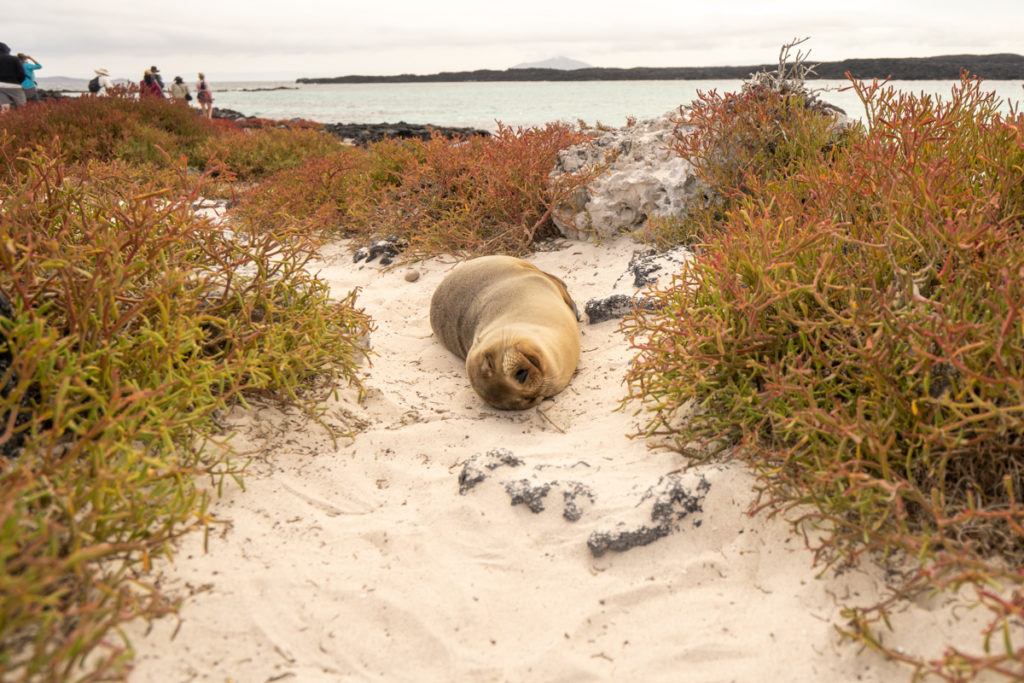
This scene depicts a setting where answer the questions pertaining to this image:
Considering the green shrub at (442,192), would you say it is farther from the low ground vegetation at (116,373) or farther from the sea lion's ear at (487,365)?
the sea lion's ear at (487,365)

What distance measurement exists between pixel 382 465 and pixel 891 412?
227 centimetres

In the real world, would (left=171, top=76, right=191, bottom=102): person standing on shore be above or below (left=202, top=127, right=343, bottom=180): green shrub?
above

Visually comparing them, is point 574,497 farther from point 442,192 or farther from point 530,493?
point 442,192

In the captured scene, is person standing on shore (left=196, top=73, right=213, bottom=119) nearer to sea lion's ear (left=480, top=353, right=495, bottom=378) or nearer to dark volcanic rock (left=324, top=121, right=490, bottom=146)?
dark volcanic rock (left=324, top=121, right=490, bottom=146)

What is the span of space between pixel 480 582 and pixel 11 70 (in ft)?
51.0

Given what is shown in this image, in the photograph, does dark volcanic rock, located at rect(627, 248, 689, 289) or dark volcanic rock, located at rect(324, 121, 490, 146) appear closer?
dark volcanic rock, located at rect(627, 248, 689, 289)

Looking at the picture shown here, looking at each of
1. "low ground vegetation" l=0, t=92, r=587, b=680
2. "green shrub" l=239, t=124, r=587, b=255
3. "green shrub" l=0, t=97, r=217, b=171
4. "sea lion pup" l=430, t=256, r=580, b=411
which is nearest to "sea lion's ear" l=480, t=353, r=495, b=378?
"sea lion pup" l=430, t=256, r=580, b=411

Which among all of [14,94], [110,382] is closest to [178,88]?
[14,94]

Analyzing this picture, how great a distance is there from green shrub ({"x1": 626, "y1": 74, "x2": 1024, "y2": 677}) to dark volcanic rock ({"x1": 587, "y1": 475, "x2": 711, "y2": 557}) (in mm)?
304

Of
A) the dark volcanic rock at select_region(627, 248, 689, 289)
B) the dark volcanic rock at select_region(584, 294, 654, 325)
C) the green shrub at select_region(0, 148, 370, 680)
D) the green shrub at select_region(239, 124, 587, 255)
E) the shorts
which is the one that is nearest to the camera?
the green shrub at select_region(0, 148, 370, 680)

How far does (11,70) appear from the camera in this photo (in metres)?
13.6

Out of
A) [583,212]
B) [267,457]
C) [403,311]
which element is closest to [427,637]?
[267,457]

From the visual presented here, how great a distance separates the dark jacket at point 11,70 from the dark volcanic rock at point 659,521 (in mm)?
15520

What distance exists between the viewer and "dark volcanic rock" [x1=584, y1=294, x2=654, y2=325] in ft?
17.2
